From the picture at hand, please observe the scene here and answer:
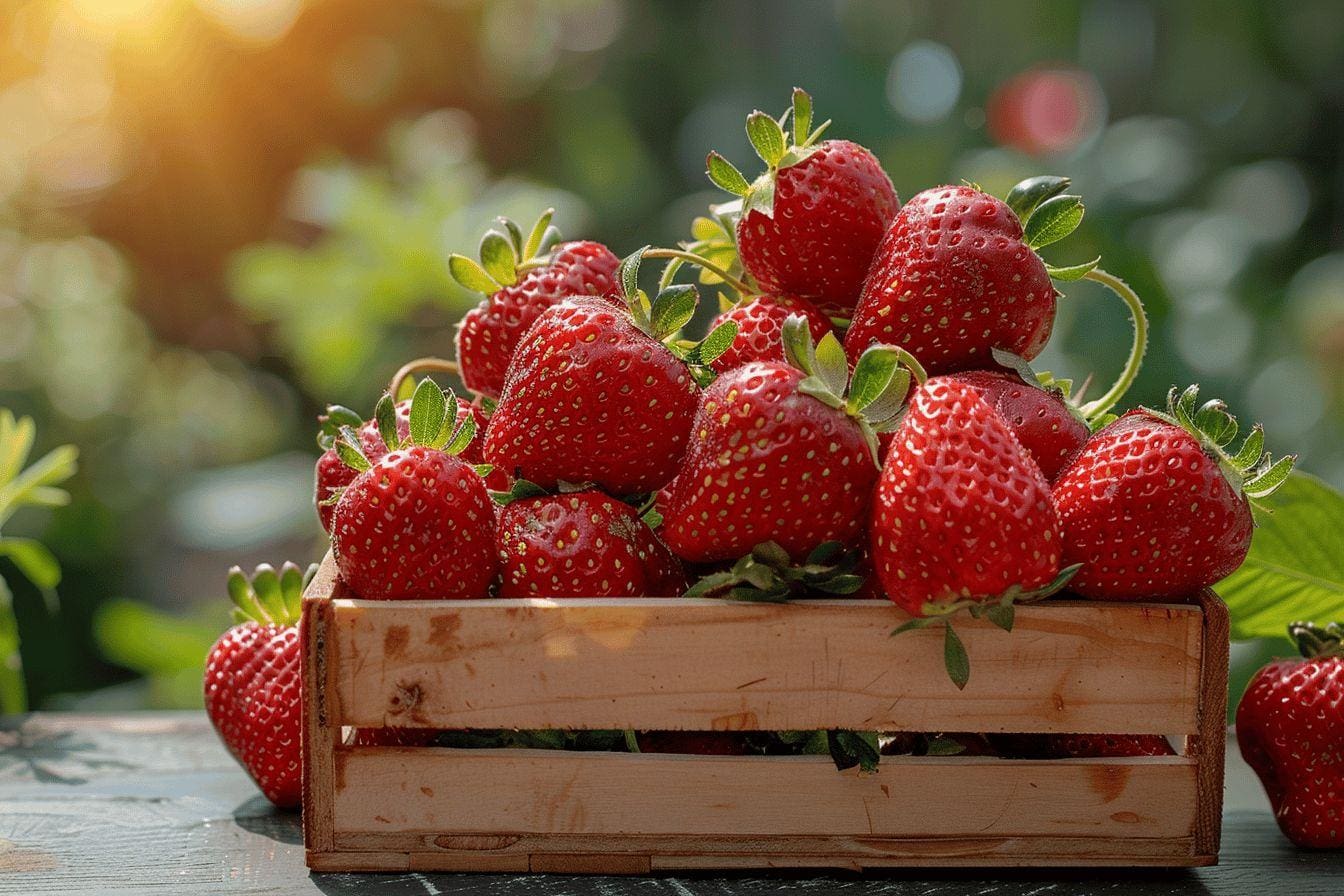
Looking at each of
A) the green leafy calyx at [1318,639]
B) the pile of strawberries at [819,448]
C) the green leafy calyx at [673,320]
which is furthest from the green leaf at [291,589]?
the green leafy calyx at [1318,639]

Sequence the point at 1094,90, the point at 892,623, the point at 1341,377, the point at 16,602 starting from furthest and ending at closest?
the point at 1094,90
the point at 1341,377
the point at 16,602
the point at 892,623

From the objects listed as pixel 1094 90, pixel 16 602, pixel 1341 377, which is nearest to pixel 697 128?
pixel 1094 90

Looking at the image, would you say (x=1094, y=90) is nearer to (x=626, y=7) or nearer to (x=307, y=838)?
(x=626, y=7)

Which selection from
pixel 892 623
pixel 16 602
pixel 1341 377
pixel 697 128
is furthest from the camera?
pixel 697 128

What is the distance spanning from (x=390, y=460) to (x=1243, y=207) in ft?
9.30

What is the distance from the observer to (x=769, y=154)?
1055 millimetres

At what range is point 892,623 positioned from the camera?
877 mm

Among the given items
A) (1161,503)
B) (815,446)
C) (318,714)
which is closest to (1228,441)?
(1161,503)

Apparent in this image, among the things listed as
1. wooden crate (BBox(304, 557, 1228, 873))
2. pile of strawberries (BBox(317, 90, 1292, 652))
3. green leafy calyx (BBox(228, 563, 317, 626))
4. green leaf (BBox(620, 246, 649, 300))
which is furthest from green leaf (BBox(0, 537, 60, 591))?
green leaf (BBox(620, 246, 649, 300))

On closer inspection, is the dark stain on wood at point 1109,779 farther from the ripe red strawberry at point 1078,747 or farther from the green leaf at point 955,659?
the green leaf at point 955,659

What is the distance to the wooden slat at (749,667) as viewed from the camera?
0.88 meters

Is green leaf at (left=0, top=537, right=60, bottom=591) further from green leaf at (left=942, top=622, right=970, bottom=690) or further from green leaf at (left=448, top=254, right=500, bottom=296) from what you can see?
green leaf at (left=942, top=622, right=970, bottom=690)

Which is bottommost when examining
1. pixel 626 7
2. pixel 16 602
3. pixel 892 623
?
pixel 16 602

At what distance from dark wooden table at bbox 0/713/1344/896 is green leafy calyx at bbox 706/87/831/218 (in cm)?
51
